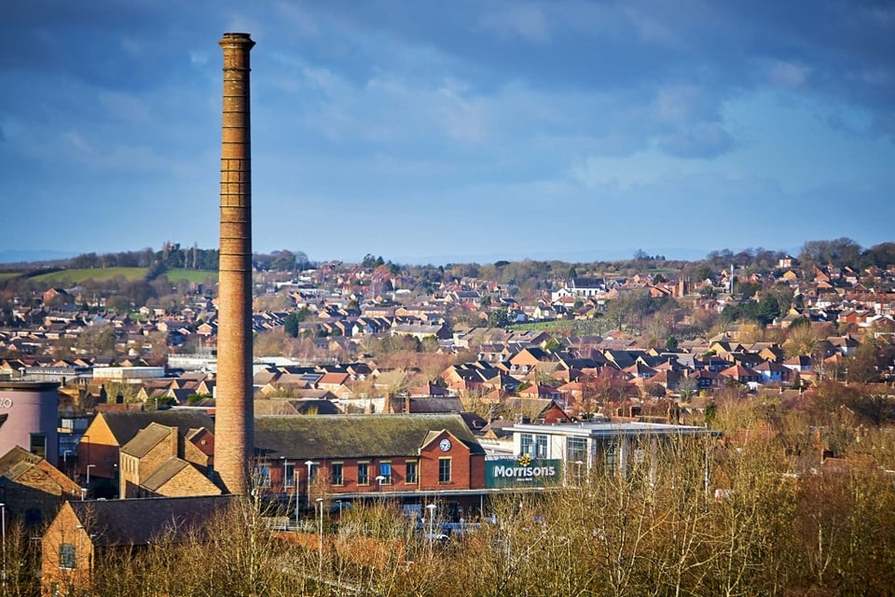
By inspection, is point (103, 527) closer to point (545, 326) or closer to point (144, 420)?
point (144, 420)

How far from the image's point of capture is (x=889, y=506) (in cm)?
4031

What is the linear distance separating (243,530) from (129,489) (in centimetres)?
1406

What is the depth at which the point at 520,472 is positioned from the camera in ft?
175

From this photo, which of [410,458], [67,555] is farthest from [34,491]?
[410,458]

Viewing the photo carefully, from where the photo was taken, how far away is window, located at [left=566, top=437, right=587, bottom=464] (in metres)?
54.3

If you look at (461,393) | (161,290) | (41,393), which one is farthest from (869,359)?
(161,290)

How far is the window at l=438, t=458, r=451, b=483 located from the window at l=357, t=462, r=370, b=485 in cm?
246

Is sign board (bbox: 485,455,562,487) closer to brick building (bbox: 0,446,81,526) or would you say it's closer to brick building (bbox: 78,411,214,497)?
brick building (bbox: 78,411,214,497)

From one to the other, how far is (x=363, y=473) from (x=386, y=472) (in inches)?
33.0

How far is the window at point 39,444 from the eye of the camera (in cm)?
5112

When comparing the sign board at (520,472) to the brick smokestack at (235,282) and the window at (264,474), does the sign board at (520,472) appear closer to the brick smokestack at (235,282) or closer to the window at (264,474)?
the window at (264,474)

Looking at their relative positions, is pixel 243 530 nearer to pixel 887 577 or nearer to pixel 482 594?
pixel 482 594

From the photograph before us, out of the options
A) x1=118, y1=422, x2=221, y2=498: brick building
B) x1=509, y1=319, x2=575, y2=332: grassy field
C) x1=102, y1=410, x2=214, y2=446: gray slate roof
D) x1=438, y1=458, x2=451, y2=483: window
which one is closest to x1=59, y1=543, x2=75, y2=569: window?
x1=118, y1=422, x2=221, y2=498: brick building

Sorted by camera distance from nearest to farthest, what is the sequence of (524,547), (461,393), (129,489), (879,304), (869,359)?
(524,547) < (129,489) < (461,393) < (869,359) < (879,304)
